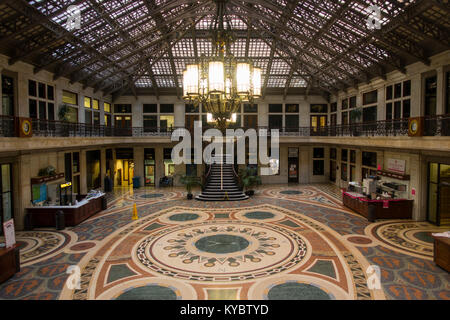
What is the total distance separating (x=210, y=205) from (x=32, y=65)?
37.2 ft

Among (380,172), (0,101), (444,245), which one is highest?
(0,101)

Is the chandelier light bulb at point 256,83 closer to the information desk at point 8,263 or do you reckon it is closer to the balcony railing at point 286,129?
the balcony railing at point 286,129

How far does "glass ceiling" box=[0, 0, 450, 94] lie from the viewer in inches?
428

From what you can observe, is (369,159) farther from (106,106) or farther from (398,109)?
(106,106)

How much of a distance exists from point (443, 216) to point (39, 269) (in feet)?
52.0

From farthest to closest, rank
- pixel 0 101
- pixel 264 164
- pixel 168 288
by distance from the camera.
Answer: pixel 264 164, pixel 0 101, pixel 168 288

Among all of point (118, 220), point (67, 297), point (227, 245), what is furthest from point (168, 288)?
point (118, 220)

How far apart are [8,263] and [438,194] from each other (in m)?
15.9

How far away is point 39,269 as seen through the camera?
8508 millimetres

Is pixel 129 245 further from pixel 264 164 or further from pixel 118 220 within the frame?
pixel 264 164

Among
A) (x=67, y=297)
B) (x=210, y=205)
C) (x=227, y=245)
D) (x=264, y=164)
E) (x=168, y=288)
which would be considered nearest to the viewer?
(x=67, y=297)

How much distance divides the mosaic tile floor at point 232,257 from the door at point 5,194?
3.65 ft

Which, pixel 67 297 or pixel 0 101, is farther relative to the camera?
pixel 0 101

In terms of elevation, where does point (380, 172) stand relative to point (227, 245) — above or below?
above
